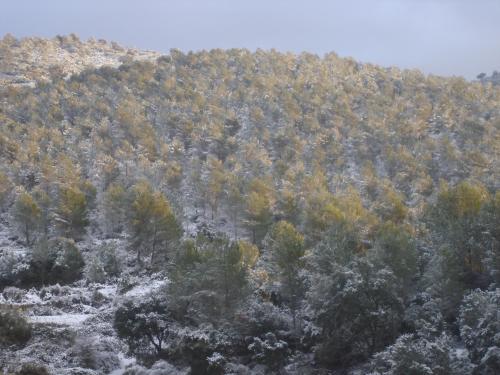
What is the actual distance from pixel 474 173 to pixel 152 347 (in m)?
46.3

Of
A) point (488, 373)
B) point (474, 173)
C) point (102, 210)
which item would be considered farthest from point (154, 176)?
point (488, 373)

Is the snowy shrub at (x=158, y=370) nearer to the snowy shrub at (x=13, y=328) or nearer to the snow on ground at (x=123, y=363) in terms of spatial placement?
the snow on ground at (x=123, y=363)

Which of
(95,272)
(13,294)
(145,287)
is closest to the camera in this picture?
(13,294)

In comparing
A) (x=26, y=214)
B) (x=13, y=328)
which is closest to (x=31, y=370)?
(x=13, y=328)

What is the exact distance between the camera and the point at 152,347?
32031 mm

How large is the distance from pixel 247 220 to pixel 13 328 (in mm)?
30563

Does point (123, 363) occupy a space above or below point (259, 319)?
below

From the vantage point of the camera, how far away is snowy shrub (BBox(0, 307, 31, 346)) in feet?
94.4

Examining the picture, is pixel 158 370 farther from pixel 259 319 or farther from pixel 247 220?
pixel 247 220

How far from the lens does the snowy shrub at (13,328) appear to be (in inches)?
1133

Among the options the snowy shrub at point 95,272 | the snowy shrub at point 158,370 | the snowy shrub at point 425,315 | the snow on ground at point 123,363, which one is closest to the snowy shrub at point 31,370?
the snowy shrub at point 158,370

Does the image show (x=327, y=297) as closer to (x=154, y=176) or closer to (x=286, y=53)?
(x=154, y=176)

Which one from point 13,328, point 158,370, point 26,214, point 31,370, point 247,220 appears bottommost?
point 158,370

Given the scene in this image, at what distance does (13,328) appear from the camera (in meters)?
29.2
